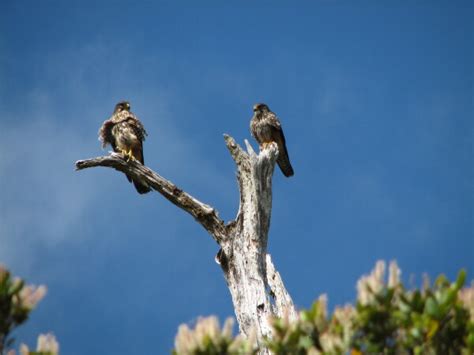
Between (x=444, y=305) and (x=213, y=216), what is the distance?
516 cm

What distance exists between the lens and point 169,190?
9.38 m

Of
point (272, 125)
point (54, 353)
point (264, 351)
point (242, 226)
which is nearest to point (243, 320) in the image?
point (264, 351)

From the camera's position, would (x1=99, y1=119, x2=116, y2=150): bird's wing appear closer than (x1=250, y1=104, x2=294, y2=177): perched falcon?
Yes

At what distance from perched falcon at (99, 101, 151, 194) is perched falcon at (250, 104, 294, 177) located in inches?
104

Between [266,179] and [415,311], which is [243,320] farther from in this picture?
[415,311]

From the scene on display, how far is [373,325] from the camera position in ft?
14.4

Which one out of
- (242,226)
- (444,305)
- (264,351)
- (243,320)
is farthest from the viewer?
(242,226)

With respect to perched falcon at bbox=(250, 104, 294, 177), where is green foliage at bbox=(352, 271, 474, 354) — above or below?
below

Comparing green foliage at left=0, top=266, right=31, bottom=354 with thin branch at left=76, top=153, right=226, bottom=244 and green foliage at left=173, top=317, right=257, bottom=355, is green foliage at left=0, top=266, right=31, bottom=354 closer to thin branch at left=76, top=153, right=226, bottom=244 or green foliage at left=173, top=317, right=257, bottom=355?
green foliage at left=173, top=317, right=257, bottom=355

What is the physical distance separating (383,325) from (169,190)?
544 cm

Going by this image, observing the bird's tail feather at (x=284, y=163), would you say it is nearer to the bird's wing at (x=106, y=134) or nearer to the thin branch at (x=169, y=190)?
the bird's wing at (x=106, y=134)

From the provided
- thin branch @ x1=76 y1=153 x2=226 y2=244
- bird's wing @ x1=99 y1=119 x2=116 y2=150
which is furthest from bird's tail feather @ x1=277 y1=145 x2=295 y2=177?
thin branch @ x1=76 y1=153 x2=226 y2=244

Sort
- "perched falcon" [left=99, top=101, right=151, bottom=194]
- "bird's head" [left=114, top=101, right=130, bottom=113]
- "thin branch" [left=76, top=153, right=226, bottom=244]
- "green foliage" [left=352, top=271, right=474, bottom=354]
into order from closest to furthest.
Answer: "green foliage" [left=352, top=271, right=474, bottom=354], "thin branch" [left=76, top=153, right=226, bottom=244], "perched falcon" [left=99, top=101, right=151, bottom=194], "bird's head" [left=114, top=101, right=130, bottom=113]

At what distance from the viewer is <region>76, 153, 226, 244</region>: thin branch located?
A: 905cm
